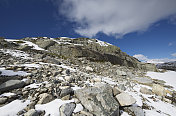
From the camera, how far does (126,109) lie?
4680 millimetres

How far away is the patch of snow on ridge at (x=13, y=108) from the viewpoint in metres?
3.02

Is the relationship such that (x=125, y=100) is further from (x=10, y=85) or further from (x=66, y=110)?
(x=10, y=85)

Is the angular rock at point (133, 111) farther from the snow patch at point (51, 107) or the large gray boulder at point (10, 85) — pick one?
the large gray boulder at point (10, 85)

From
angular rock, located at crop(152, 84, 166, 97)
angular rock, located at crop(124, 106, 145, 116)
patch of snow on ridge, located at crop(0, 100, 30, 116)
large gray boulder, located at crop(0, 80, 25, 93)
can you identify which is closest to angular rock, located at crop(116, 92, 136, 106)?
angular rock, located at crop(124, 106, 145, 116)

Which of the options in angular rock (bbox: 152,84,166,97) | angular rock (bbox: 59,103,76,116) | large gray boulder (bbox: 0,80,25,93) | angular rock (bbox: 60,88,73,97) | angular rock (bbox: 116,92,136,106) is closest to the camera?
angular rock (bbox: 59,103,76,116)

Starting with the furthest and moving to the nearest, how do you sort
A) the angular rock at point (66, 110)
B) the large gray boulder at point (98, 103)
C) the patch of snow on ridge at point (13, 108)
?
1. the large gray boulder at point (98, 103)
2. the angular rock at point (66, 110)
3. the patch of snow on ridge at point (13, 108)

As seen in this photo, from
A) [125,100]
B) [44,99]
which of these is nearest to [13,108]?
[44,99]

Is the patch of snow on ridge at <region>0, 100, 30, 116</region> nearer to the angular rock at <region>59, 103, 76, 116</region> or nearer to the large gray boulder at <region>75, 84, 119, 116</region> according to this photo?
the angular rock at <region>59, 103, 76, 116</region>

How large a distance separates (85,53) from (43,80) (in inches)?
928

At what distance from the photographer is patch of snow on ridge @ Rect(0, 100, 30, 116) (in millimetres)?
3020

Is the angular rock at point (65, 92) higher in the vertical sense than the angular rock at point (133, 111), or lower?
higher

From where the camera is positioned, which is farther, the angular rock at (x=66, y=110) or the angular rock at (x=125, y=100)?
the angular rock at (x=125, y=100)

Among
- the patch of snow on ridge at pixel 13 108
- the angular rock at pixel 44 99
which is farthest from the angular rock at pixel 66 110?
the patch of snow on ridge at pixel 13 108

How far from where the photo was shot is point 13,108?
324 centimetres
